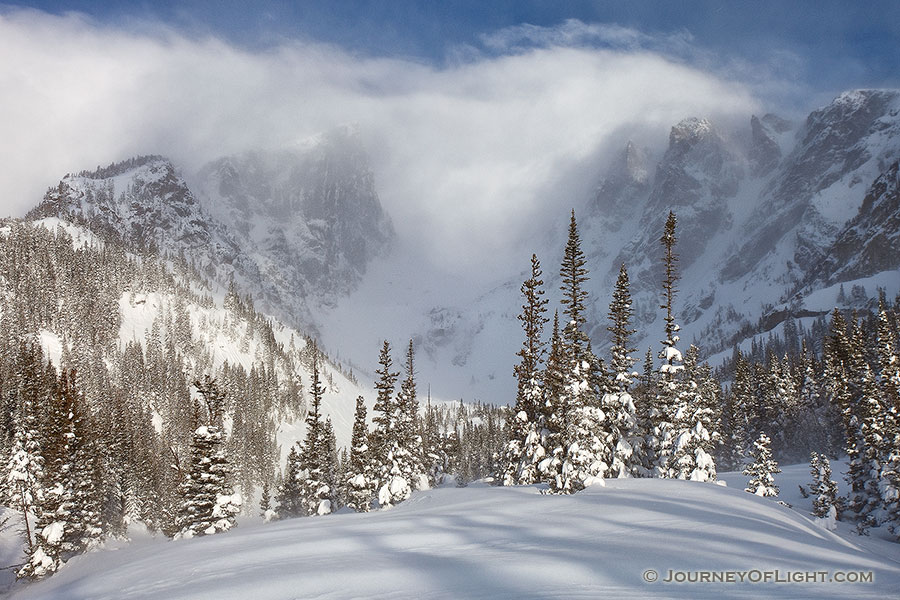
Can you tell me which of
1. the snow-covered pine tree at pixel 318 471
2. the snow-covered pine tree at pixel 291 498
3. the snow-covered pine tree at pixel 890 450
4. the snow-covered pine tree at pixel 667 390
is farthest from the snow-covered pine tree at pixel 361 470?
the snow-covered pine tree at pixel 890 450

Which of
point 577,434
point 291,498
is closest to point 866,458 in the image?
point 577,434

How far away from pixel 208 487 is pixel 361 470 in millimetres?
11618

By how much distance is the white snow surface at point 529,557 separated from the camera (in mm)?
8477

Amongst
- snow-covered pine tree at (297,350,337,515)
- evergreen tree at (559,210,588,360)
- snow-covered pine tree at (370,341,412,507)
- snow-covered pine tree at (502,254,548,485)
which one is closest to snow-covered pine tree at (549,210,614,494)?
evergreen tree at (559,210,588,360)

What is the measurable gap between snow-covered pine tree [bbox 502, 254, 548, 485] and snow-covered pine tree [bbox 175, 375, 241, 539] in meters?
18.8

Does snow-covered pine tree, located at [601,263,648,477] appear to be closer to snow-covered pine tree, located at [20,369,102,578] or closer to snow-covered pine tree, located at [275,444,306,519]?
snow-covered pine tree, located at [20,369,102,578]

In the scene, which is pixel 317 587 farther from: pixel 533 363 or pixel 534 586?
pixel 533 363

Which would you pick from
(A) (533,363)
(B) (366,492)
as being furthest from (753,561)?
(B) (366,492)

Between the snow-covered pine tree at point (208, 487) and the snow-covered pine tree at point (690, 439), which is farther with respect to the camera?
the snow-covered pine tree at point (208, 487)

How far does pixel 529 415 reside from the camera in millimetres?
29703

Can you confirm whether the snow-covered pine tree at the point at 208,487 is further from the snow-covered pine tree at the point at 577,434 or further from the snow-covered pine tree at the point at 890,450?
the snow-covered pine tree at the point at 890,450

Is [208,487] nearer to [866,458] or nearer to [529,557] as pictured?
[529,557]

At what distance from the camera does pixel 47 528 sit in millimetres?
36250

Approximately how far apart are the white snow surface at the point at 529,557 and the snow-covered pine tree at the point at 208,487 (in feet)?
Result: 67.6
